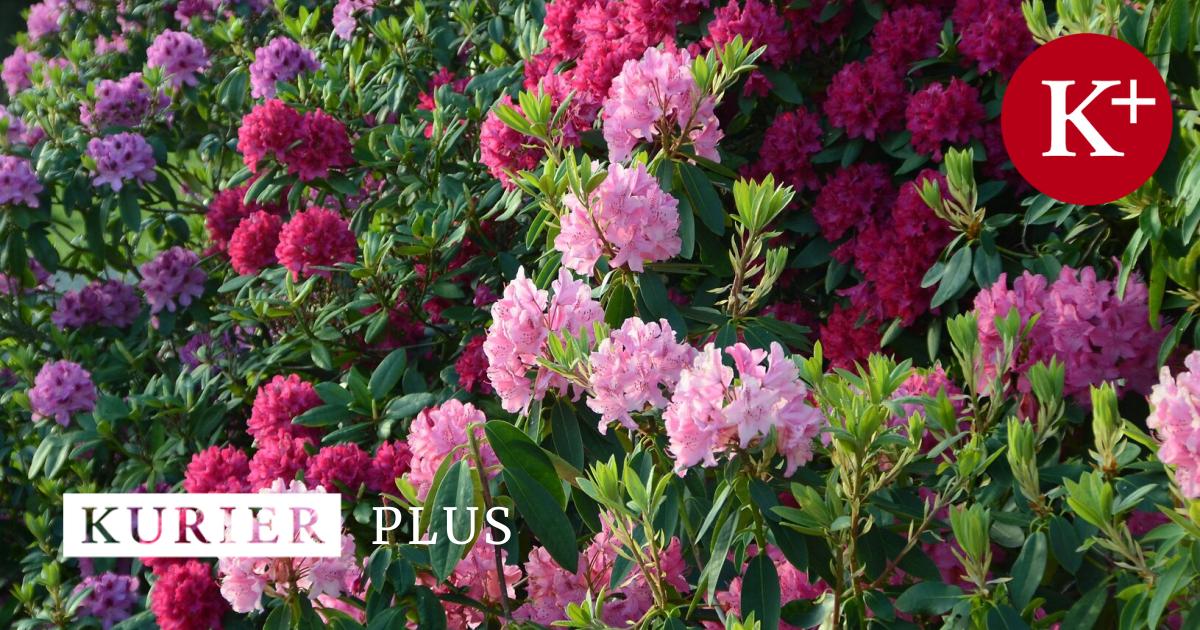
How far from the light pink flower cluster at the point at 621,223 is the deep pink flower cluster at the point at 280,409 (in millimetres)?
719

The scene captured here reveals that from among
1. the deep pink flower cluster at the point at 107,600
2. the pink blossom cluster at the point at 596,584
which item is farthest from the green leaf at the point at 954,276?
the deep pink flower cluster at the point at 107,600

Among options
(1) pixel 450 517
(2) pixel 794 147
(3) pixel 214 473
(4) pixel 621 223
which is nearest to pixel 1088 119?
(2) pixel 794 147

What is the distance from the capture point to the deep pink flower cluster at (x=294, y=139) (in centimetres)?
274

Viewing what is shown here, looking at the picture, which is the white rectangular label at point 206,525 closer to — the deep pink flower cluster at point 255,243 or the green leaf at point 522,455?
the green leaf at point 522,455

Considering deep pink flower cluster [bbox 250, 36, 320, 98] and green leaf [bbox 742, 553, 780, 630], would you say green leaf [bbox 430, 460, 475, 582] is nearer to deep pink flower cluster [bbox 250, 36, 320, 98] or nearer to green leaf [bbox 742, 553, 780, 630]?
green leaf [bbox 742, 553, 780, 630]

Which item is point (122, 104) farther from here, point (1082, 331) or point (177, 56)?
point (1082, 331)

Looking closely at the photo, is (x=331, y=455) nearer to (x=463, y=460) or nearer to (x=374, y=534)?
(x=374, y=534)

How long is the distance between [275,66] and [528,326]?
6.31 ft

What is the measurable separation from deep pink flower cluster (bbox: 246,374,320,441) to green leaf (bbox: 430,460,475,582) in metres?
0.75

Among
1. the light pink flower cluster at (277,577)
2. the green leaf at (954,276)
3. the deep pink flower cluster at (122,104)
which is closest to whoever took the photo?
the light pink flower cluster at (277,577)

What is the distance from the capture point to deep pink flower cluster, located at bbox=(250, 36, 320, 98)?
10.6ft

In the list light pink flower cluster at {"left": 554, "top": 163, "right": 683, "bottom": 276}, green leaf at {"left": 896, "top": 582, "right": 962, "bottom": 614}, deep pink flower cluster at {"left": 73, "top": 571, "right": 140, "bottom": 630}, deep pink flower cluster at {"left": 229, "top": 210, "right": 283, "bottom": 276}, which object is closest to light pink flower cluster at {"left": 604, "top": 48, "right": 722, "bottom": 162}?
light pink flower cluster at {"left": 554, "top": 163, "right": 683, "bottom": 276}

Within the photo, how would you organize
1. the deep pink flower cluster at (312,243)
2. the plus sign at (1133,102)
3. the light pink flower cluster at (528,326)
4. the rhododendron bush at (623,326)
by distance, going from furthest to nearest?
the deep pink flower cluster at (312,243), the plus sign at (1133,102), the light pink flower cluster at (528,326), the rhododendron bush at (623,326)

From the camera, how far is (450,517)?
5.06 ft
